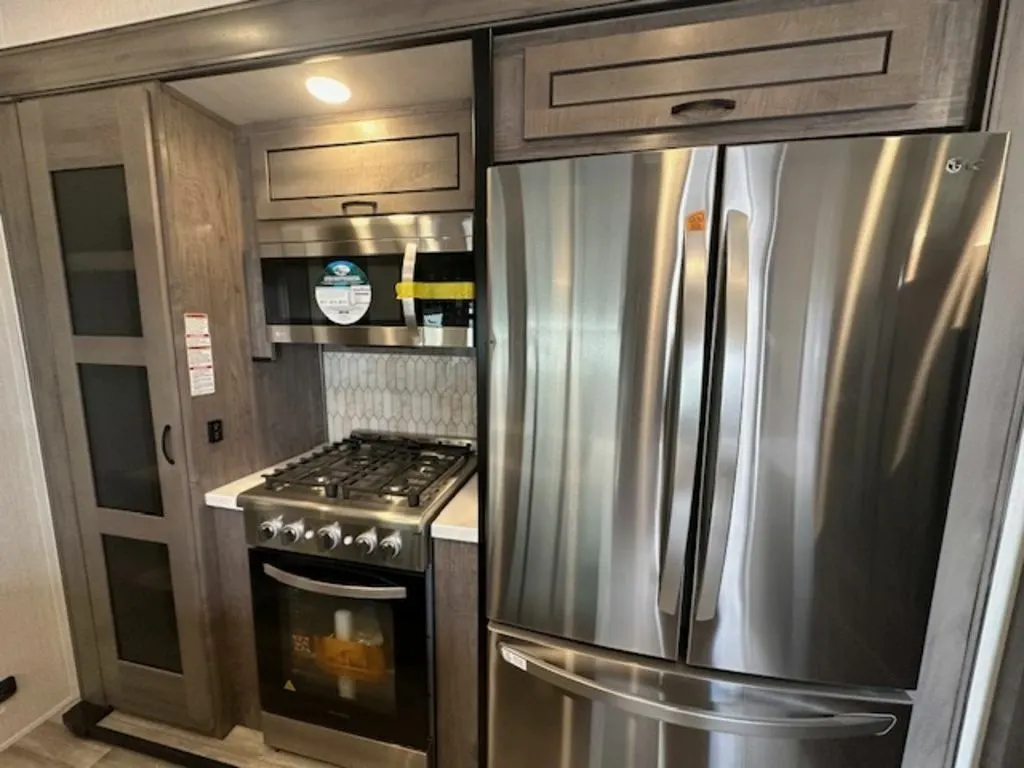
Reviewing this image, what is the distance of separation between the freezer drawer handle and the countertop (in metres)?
0.40

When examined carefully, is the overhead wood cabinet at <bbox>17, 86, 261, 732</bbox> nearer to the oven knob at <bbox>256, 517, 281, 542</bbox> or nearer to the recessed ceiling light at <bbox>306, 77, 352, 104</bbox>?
the oven knob at <bbox>256, 517, 281, 542</bbox>

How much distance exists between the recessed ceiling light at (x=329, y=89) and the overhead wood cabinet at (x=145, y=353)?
0.41 meters

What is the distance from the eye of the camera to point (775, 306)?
3.24ft

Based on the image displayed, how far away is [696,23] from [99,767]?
9.21 feet

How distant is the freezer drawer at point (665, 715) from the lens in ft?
3.57

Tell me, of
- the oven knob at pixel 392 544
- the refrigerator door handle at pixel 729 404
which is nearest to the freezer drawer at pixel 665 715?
the refrigerator door handle at pixel 729 404

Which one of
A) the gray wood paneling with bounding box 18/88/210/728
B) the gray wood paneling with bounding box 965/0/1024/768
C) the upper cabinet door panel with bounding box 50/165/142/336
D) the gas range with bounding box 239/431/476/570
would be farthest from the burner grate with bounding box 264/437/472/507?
the gray wood paneling with bounding box 965/0/1024/768

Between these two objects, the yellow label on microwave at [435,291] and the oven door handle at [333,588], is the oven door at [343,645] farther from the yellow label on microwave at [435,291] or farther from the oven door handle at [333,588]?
the yellow label on microwave at [435,291]

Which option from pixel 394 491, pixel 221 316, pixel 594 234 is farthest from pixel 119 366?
pixel 594 234

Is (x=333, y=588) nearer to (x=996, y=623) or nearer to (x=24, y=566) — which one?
(x=24, y=566)

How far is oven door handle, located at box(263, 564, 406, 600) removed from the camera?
1.41 m

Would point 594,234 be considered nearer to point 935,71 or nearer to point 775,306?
point 775,306

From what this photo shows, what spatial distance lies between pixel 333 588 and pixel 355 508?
256mm

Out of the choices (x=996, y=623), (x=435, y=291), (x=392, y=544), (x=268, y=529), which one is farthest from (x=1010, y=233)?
(x=268, y=529)
